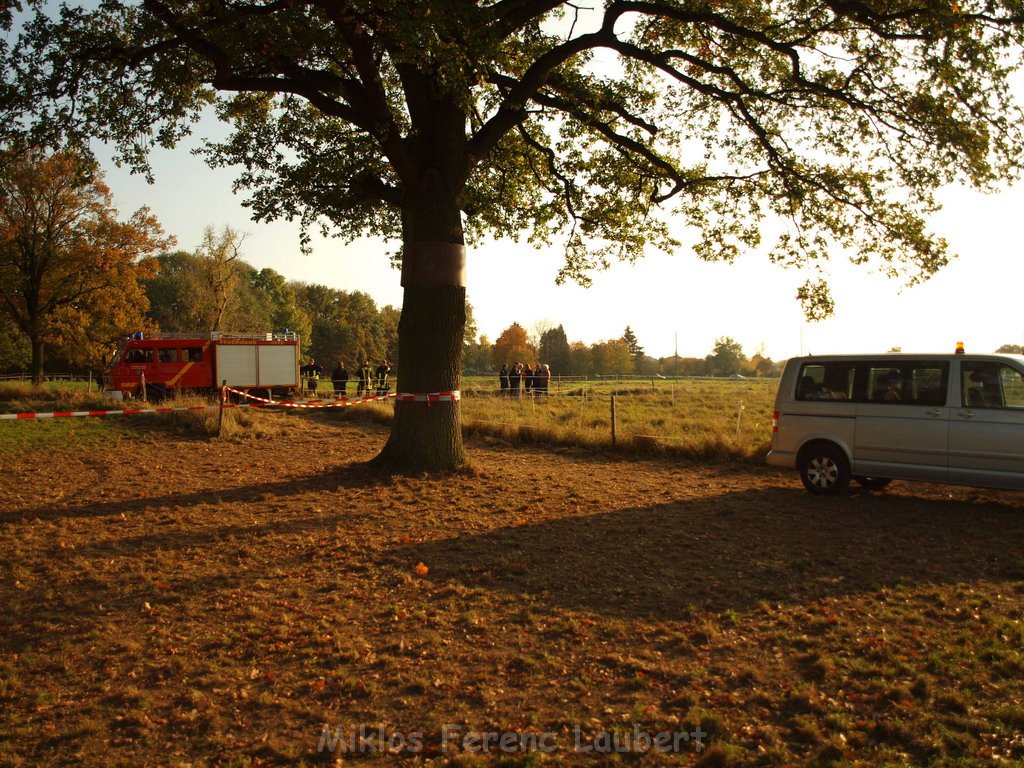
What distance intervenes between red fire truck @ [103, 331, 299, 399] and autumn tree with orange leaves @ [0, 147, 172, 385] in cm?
461

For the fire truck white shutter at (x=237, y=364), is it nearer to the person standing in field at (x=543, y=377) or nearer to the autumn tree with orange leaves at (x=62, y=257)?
the autumn tree with orange leaves at (x=62, y=257)

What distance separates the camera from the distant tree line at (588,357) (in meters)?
94.9

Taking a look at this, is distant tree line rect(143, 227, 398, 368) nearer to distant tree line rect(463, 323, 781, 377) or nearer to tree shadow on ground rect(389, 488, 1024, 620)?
distant tree line rect(463, 323, 781, 377)

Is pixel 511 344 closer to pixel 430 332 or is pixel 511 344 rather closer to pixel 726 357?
pixel 726 357

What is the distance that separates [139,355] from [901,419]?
2848 cm

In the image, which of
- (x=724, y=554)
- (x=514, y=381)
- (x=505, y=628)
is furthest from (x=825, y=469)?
(x=514, y=381)

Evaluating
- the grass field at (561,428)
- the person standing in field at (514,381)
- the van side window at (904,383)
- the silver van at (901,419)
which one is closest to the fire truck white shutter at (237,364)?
the grass field at (561,428)

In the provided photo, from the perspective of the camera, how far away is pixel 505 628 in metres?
5.45

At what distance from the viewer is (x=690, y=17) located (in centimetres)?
1099

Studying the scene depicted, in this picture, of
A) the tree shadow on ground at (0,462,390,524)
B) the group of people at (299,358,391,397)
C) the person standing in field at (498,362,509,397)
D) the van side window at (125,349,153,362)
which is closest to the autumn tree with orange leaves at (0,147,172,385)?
the van side window at (125,349,153,362)

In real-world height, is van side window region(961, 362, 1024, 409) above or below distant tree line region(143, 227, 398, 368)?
below

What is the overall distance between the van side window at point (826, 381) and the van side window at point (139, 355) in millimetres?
26943

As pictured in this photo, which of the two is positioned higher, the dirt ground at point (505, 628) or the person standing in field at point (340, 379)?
the person standing in field at point (340, 379)

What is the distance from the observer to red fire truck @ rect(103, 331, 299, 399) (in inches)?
1203
